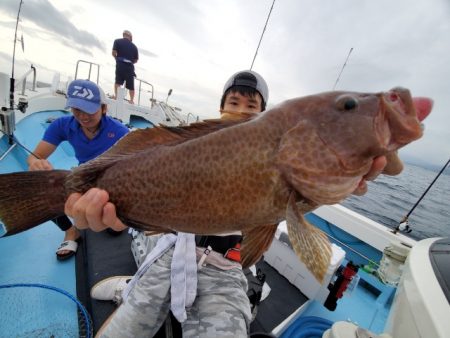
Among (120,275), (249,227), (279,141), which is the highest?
(279,141)

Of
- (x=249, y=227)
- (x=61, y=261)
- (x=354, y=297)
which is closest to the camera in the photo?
(x=249, y=227)

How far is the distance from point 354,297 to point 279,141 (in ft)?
14.0

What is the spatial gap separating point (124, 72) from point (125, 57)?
0.62 meters

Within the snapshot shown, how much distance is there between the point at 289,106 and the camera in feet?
4.76

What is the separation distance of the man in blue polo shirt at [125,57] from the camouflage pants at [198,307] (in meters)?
9.96

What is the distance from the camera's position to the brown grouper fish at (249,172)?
4.20ft

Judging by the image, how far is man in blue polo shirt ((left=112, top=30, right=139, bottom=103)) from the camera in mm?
9781

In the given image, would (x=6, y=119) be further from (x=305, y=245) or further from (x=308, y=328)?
(x=308, y=328)

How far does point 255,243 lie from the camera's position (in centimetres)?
155

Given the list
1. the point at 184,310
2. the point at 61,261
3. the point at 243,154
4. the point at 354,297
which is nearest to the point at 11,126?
the point at 61,261

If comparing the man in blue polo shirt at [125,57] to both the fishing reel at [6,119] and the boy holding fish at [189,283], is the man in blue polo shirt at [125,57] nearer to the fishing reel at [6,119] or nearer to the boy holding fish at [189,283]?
the fishing reel at [6,119]

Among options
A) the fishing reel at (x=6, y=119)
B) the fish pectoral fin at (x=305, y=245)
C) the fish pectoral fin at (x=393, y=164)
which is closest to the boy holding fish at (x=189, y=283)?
the fish pectoral fin at (x=305, y=245)

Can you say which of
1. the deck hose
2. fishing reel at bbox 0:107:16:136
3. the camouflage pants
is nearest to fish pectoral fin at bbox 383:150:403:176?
the camouflage pants

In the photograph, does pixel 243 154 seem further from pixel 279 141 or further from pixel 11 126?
pixel 11 126
